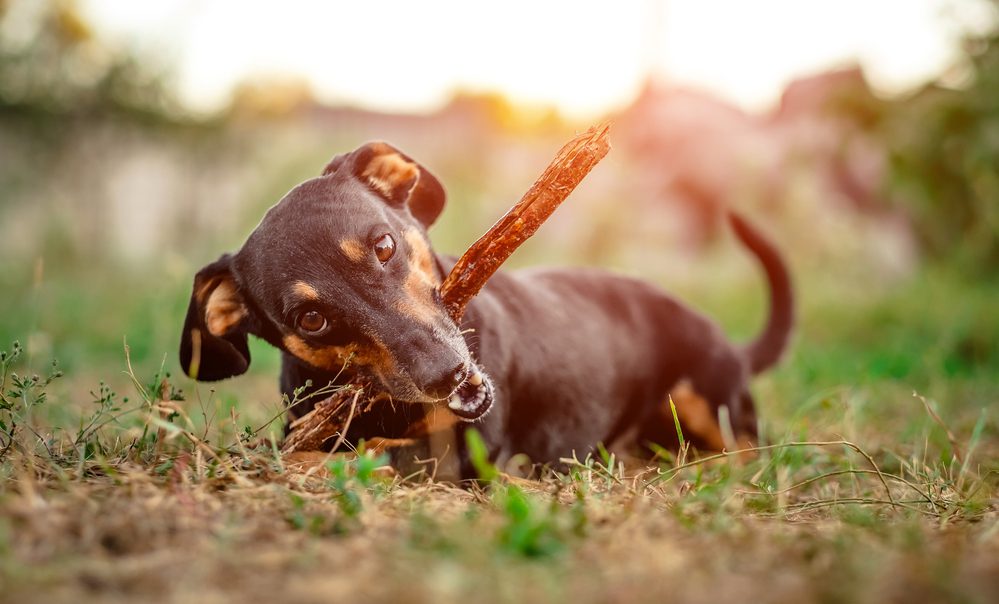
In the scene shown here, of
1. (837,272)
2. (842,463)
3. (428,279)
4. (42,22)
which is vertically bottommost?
(837,272)

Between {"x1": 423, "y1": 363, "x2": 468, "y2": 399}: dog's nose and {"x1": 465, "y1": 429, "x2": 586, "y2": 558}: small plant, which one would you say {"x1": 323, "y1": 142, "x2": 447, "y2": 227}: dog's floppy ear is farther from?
{"x1": 465, "y1": 429, "x2": 586, "y2": 558}: small plant

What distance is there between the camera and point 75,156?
12.4 meters

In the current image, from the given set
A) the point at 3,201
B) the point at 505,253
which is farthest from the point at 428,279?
the point at 3,201

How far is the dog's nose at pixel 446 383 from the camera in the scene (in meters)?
2.40

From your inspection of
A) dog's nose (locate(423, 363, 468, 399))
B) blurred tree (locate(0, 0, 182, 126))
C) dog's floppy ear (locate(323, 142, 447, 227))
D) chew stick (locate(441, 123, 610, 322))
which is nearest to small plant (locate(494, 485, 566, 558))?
dog's nose (locate(423, 363, 468, 399))

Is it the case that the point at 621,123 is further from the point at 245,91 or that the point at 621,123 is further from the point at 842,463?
the point at 842,463

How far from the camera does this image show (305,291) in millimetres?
2555

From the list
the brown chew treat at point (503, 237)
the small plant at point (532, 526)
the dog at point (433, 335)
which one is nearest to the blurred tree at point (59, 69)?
the dog at point (433, 335)

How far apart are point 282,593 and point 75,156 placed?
13.2m

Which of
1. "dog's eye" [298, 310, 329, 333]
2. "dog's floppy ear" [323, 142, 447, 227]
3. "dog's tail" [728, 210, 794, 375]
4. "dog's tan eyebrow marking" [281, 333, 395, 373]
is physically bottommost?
"dog's tail" [728, 210, 794, 375]

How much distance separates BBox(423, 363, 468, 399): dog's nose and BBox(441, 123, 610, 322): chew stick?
345 mm

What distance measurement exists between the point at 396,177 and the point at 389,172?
0.12ft

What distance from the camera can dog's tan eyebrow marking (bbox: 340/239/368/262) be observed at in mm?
2584

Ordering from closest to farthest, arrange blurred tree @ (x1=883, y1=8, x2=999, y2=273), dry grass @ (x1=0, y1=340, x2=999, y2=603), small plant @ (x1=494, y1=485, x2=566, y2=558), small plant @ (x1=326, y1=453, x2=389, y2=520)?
dry grass @ (x1=0, y1=340, x2=999, y2=603) < small plant @ (x1=494, y1=485, x2=566, y2=558) < small plant @ (x1=326, y1=453, x2=389, y2=520) < blurred tree @ (x1=883, y1=8, x2=999, y2=273)
